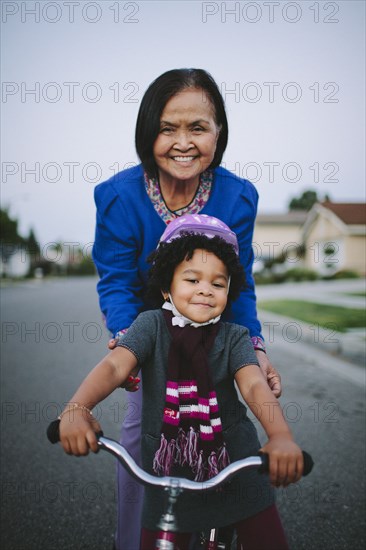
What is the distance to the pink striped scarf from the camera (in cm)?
162

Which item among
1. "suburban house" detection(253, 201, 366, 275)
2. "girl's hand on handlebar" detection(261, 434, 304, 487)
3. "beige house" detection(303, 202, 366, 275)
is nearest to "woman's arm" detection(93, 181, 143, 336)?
"girl's hand on handlebar" detection(261, 434, 304, 487)

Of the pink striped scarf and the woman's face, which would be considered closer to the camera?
the pink striped scarf

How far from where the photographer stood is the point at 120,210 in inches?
85.1

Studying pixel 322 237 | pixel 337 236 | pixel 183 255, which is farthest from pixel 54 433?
pixel 322 237

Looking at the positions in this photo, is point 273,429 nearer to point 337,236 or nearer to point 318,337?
point 318,337

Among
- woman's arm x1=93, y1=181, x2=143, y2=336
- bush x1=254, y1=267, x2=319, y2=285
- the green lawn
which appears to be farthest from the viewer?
bush x1=254, y1=267, x2=319, y2=285

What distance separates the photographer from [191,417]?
166 cm

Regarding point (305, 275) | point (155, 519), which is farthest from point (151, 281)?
point (305, 275)

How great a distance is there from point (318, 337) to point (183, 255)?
668cm

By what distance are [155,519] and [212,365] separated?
546 mm

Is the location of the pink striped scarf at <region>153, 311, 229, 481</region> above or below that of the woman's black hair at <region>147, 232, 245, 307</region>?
below

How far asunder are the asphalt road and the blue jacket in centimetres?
90

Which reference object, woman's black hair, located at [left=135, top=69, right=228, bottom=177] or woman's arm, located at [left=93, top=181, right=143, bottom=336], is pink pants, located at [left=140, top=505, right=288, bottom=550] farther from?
woman's black hair, located at [left=135, top=69, right=228, bottom=177]

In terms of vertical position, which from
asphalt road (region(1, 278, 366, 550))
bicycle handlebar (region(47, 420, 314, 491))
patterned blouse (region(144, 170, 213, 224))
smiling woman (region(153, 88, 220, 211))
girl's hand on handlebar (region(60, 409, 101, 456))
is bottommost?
asphalt road (region(1, 278, 366, 550))
